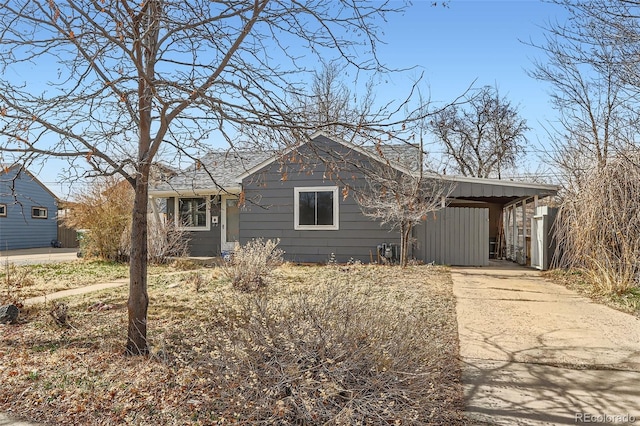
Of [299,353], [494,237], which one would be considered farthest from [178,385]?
[494,237]

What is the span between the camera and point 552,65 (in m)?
10.8

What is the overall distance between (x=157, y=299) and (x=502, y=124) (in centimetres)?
2412

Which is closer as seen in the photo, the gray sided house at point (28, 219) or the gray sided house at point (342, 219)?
the gray sided house at point (342, 219)

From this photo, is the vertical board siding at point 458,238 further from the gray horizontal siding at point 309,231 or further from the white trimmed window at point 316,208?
the white trimmed window at point 316,208

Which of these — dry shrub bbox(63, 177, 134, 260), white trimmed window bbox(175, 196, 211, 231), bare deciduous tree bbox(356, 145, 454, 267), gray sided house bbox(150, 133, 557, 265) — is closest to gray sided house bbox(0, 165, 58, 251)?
dry shrub bbox(63, 177, 134, 260)

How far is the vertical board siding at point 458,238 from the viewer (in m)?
12.4

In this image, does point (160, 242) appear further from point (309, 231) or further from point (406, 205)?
point (406, 205)

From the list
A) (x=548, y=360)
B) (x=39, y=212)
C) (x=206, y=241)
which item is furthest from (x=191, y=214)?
(x=39, y=212)

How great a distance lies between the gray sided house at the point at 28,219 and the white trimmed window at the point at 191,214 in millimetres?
9091

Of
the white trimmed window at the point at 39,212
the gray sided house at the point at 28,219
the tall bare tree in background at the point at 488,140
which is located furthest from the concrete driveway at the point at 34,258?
the tall bare tree in background at the point at 488,140

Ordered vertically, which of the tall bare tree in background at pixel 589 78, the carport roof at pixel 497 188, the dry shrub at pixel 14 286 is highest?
the tall bare tree in background at pixel 589 78

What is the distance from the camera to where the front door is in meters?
14.9

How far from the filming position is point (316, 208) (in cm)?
1302

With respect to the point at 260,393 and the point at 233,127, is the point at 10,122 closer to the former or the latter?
the point at 233,127
